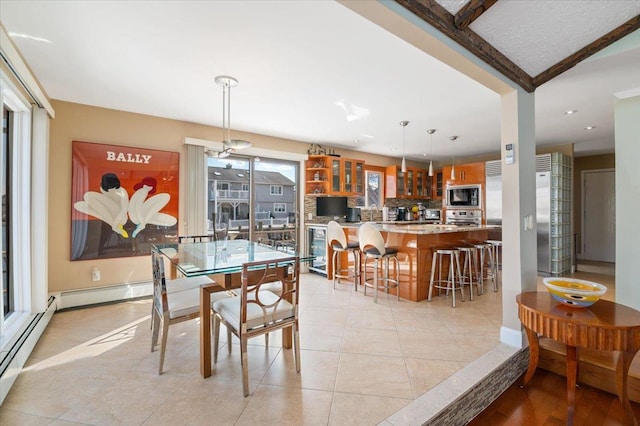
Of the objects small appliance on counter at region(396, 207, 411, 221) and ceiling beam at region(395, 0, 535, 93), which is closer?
ceiling beam at region(395, 0, 535, 93)

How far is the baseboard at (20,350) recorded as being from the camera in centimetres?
188

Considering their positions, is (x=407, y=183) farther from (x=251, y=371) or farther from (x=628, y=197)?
(x=251, y=371)

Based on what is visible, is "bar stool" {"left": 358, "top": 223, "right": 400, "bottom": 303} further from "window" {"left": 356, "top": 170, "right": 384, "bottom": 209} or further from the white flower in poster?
the white flower in poster

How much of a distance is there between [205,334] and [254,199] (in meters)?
3.09

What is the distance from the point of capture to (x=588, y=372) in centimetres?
217

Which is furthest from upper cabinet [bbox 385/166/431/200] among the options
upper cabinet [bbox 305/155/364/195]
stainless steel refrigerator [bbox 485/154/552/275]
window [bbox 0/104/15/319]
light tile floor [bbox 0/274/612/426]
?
window [bbox 0/104/15/319]

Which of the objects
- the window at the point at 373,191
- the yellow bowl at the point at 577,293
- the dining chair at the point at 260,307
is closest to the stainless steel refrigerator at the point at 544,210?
the window at the point at 373,191

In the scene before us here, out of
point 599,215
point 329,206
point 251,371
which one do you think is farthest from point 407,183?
point 251,371

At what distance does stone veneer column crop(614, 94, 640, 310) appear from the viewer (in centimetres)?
281

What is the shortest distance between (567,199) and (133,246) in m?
7.45

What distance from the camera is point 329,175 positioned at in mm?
5430

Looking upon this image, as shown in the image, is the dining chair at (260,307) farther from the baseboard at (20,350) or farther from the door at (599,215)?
the door at (599,215)

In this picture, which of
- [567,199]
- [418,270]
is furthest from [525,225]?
[567,199]

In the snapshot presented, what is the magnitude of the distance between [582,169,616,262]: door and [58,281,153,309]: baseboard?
345 inches
